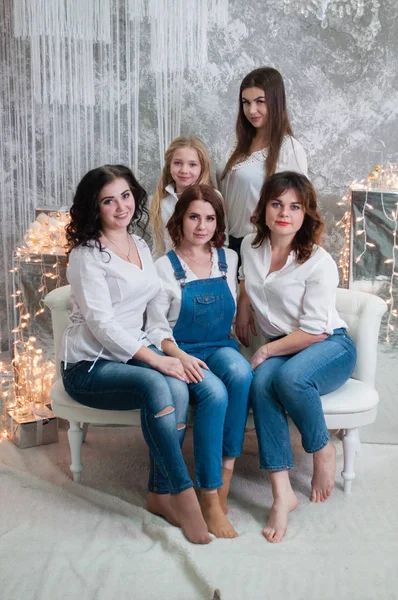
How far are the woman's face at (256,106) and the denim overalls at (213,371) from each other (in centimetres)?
56

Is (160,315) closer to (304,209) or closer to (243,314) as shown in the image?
(243,314)

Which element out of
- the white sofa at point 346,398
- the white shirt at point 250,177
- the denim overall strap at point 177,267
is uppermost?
the white shirt at point 250,177

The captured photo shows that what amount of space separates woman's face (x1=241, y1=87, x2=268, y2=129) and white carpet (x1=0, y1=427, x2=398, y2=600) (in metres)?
1.28

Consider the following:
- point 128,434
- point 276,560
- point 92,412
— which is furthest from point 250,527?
point 128,434

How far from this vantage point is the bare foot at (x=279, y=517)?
2.02 metres

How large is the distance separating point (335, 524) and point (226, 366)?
587 millimetres

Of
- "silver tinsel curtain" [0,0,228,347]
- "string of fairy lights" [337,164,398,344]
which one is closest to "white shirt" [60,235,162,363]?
"string of fairy lights" [337,164,398,344]

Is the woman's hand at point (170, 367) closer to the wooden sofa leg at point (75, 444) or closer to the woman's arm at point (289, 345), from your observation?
the woman's arm at point (289, 345)

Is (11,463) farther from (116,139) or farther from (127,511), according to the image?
(116,139)

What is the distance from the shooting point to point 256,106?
8.33 feet

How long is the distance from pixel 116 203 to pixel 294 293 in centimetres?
64

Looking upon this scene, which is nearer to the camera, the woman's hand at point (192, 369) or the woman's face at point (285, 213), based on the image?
the woman's hand at point (192, 369)

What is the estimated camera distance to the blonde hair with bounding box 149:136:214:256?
249 cm

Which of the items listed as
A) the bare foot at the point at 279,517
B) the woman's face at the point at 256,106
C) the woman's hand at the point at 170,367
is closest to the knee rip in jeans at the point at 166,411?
the woman's hand at the point at 170,367
